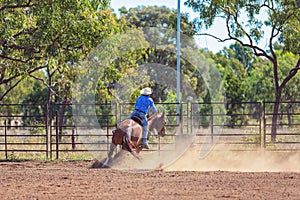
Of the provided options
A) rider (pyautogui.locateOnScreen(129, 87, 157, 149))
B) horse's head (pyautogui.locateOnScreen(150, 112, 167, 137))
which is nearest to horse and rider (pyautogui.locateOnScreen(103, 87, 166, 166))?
rider (pyautogui.locateOnScreen(129, 87, 157, 149))

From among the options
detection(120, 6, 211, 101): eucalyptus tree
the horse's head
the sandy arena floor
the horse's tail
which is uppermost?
detection(120, 6, 211, 101): eucalyptus tree

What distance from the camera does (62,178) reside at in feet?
42.1

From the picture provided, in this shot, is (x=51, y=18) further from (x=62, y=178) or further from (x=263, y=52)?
(x=263, y=52)

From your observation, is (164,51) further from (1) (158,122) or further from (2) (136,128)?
(2) (136,128)

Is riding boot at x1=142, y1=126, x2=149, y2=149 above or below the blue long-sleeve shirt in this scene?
below

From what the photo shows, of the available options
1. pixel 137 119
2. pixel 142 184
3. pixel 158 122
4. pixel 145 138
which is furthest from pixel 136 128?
pixel 142 184

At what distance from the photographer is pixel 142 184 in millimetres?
11648

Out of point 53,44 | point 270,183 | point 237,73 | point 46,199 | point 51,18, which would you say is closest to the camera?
point 46,199

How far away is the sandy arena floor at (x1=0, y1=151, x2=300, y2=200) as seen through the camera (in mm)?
10127

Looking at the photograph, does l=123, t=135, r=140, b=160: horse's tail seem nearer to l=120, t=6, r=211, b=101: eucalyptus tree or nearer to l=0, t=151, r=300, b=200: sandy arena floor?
l=0, t=151, r=300, b=200: sandy arena floor

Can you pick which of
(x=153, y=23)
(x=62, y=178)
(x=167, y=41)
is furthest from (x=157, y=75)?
(x=62, y=178)

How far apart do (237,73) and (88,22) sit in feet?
125

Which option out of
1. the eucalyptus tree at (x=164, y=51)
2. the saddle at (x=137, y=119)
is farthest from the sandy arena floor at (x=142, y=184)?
the eucalyptus tree at (x=164, y=51)

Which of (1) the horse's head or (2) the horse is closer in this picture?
(2) the horse
